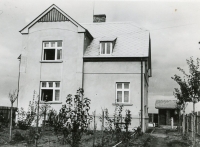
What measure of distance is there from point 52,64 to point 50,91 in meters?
2.16

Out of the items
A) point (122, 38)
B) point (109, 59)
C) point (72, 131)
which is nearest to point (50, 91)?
point (109, 59)

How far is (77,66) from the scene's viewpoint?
21859 mm

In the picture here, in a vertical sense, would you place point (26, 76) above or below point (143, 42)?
below

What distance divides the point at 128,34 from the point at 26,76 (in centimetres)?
954

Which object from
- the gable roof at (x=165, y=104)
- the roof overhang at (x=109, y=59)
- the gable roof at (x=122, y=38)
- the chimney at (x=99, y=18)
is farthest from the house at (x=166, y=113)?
the roof overhang at (x=109, y=59)

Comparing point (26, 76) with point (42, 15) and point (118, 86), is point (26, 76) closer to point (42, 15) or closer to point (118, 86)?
point (42, 15)

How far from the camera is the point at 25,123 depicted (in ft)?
64.1

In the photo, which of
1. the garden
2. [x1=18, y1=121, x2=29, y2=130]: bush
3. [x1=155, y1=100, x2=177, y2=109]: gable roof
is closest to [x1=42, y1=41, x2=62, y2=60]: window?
the garden

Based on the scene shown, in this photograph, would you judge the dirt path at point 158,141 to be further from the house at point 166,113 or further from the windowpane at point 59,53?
the house at point 166,113

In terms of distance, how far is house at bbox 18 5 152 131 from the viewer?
21.4 meters

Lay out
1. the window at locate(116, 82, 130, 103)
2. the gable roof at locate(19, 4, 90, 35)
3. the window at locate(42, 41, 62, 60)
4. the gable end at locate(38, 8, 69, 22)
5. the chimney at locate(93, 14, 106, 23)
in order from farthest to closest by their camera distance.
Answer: the chimney at locate(93, 14, 106, 23), the gable end at locate(38, 8, 69, 22), the gable roof at locate(19, 4, 90, 35), the window at locate(42, 41, 62, 60), the window at locate(116, 82, 130, 103)

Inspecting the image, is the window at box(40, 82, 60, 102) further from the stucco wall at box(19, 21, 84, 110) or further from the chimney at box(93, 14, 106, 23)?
the chimney at box(93, 14, 106, 23)

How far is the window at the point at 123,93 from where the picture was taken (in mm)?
21344

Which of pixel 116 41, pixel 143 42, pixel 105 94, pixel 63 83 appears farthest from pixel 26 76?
pixel 143 42
